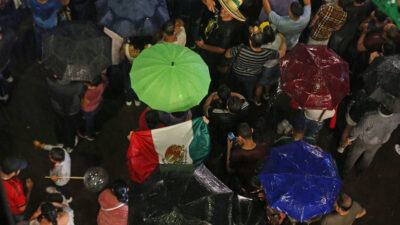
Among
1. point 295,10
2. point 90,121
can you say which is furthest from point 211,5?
point 90,121

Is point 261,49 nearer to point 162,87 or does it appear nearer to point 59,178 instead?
point 162,87

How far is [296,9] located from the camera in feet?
20.4

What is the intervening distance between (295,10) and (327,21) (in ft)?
2.02

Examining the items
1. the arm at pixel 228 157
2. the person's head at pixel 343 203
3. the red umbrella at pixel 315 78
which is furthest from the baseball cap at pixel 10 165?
the person's head at pixel 343 203

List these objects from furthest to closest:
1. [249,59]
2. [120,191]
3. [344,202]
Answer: [249,59], [344,202], [120,191]

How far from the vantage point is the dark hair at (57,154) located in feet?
16.2

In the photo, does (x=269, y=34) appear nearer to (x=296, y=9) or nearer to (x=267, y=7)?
(x=296, y=9)

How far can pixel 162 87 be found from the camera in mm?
5039

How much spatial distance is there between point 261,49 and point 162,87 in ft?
5.97

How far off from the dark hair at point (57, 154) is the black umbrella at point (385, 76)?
4.49 m

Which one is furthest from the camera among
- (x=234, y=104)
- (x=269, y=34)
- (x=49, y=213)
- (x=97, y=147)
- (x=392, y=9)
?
(x=97, y=147)

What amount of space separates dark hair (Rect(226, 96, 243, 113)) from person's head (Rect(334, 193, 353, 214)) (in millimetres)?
1705

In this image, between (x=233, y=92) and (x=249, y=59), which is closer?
(x=249, y=59)

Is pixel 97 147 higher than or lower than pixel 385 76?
lower
